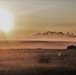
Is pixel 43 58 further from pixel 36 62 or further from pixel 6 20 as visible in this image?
pixel 6 20

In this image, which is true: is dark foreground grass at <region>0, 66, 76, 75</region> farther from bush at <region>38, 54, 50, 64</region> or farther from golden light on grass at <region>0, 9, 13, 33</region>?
golden light on grass at <region>0, 9, 13, 33</region>

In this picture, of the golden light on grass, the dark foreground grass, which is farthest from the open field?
the golden light on grass

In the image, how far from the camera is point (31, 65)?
2061 mm

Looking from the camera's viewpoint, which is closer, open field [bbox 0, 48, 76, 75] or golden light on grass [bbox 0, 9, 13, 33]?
open field [bbox 0, 48, 76, 75]

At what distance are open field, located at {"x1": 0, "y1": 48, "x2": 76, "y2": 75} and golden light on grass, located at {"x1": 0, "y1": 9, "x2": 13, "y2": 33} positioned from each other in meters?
0.37

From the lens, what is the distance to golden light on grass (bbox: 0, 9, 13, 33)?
7.05ft

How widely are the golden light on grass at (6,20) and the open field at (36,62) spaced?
0.37m

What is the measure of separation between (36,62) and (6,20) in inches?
33.2

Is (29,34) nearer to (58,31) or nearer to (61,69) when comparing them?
(58,31)

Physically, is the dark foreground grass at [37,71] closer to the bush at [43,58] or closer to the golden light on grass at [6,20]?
the bush at [43,58]

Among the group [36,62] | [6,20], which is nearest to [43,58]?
[36,62]

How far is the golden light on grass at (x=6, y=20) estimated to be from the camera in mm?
2148

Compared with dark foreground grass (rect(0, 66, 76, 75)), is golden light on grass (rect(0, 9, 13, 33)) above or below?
above

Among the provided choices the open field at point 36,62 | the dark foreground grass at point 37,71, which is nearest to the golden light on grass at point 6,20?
the open field at point 36,62
